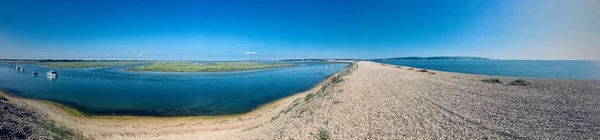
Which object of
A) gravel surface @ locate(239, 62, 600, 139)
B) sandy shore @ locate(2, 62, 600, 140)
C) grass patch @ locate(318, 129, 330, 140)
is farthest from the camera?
grass patch @ locate(318, 129, 330, 140)

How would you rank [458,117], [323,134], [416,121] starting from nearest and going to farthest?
[323,134], [416,121], [458,117]

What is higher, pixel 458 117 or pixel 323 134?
pixel 458 117

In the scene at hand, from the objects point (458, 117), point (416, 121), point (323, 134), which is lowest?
point (323, 134)

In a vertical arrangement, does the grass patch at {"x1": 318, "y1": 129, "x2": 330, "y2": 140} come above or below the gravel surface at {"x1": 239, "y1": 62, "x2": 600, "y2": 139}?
below

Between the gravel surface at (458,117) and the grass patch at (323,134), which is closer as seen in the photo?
the gravel surface at (458,117)

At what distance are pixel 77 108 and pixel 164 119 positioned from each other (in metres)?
12.2

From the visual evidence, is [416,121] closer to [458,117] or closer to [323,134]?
[458,117]

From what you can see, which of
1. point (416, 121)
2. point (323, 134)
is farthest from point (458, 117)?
point (323, 134)

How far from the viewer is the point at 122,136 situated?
18266 millimetres

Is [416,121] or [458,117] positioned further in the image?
[458,117]

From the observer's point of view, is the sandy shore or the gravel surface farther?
the sandy shore

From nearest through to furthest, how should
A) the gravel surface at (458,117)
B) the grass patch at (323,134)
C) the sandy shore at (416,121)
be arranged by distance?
the gravel surface at (458,117)
the sandy shore at (416,121)
the grass patch at (323,134)

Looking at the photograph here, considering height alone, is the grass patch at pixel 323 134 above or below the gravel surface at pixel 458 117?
below

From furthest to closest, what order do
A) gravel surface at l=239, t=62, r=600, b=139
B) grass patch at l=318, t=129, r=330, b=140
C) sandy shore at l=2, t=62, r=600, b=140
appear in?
grass patch at l=318, t=129, r=330, b=140, sandy shore at l=2, t=62, r=600, b=140, gravel surface at l=239, t=62, r=600, b=139
